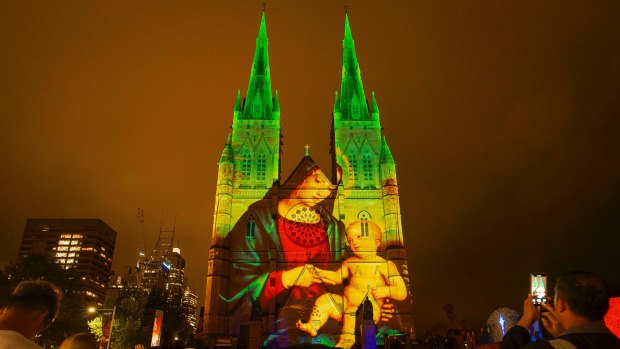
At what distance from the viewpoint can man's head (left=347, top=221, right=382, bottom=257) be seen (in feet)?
111

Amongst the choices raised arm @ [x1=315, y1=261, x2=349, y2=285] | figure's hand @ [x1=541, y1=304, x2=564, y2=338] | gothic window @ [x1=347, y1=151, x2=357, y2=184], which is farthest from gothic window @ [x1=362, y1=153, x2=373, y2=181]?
figure's hand @ [x1=541, y1=304, x2=564, y2=338]

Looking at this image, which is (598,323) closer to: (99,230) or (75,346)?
(75,346)

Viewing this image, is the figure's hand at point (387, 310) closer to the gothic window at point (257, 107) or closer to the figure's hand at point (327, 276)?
the figure's hand at point (327, 276)

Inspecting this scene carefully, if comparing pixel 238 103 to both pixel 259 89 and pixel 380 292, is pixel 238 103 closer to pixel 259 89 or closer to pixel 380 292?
pixel 259 89

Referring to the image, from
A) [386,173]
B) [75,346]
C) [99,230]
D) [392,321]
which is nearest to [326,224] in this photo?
[386,173]

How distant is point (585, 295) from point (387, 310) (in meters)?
30.7

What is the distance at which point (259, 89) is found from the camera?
40594 millimetres

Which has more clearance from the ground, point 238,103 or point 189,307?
point 238,103

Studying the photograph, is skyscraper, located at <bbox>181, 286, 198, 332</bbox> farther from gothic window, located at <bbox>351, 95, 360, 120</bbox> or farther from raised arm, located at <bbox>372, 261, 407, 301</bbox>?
gothic window, located at <bbox>351, 95, 360, 120</bbox>

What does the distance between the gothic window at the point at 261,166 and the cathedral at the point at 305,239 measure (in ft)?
0.31

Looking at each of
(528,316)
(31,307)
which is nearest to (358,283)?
(528,316)

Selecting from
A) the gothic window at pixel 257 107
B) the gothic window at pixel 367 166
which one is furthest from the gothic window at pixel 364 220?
the gothic window at pixel 257 107

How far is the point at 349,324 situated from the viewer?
30703mm

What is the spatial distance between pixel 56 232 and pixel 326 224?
388 ft
